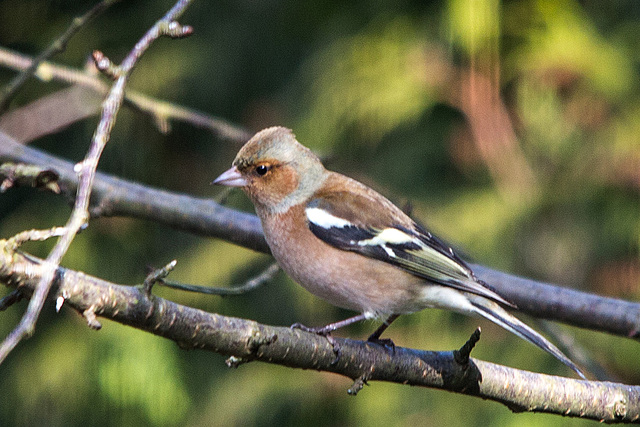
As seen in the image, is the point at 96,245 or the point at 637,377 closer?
the point at 637,377

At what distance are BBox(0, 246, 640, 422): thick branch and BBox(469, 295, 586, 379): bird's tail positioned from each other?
0.62 ft

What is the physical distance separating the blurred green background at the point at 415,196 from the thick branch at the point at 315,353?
1.69 m

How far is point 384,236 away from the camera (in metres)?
3.24

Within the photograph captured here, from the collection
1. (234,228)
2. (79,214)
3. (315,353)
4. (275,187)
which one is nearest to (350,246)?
(275,187)

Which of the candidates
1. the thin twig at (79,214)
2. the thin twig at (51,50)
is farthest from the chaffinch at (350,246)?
the thin twig at (79,214)

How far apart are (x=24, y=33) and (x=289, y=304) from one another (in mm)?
3612

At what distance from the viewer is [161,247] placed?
646 centimetres

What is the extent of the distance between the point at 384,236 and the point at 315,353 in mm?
1127

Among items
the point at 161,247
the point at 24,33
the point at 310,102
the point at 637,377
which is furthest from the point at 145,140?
the point at 637,377

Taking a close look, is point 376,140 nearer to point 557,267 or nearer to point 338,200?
point 557,267

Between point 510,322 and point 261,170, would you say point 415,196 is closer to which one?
point 261,170

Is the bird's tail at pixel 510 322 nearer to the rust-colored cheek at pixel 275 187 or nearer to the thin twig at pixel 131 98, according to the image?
the rust-colored cheek at pixel 275 187

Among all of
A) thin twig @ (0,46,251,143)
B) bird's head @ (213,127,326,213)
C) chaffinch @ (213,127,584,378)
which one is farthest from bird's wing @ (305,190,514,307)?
thin twig @ (0,46,251,143)

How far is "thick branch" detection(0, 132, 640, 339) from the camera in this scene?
10.3 ft
